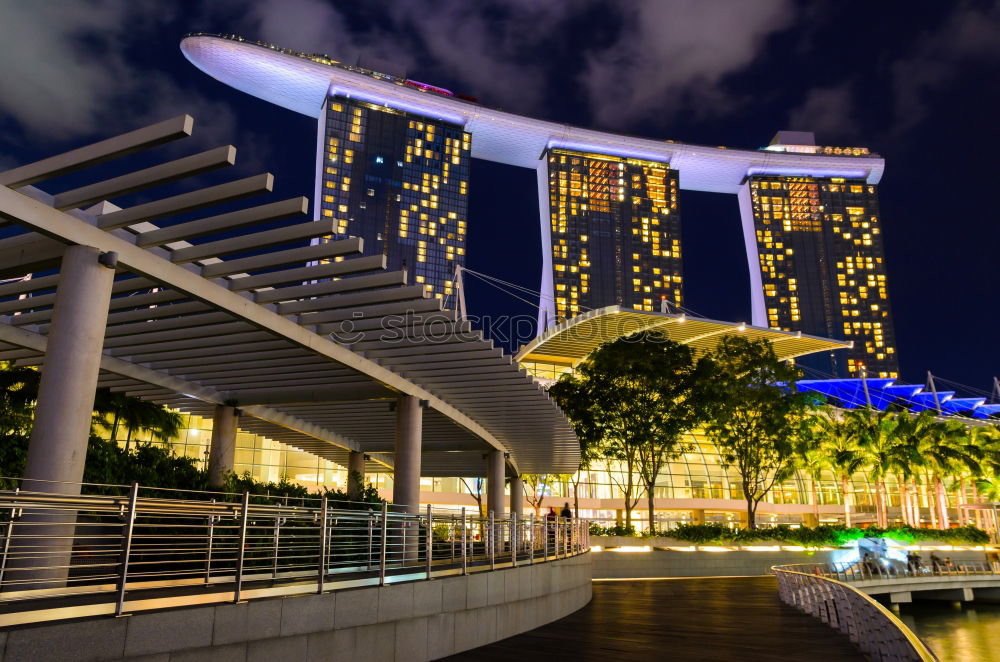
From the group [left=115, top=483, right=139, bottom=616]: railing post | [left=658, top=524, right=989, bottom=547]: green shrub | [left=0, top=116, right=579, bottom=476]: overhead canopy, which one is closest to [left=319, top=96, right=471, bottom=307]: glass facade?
[left=658, top=524, right=989, bottom=547]: green shrub

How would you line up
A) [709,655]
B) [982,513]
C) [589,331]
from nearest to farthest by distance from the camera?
[709,655]
[982,513]
[589,331]

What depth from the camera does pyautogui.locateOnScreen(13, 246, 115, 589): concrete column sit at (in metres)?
8.40

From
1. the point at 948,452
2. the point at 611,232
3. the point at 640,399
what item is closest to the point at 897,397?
the point at 948,452

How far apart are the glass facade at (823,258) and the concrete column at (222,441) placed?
157 meters

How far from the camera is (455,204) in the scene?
458ft

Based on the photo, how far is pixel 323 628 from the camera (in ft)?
24.5

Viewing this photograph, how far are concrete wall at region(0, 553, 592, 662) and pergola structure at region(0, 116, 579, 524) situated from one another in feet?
4.83

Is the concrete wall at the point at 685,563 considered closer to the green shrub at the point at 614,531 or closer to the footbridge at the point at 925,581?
the footbridge at the point at 925,581

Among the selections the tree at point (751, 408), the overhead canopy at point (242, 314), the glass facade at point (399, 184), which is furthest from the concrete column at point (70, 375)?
the glass facade at point (399, 184)

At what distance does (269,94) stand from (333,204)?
21.6 m

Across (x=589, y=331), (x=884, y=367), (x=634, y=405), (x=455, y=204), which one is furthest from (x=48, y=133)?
(x=884, y=367)

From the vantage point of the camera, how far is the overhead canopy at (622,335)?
192 feet

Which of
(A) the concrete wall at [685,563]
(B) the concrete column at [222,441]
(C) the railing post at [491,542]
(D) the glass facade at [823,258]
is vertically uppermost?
(D) the glass facade at [823,258]

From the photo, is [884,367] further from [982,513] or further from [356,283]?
[356,283]
